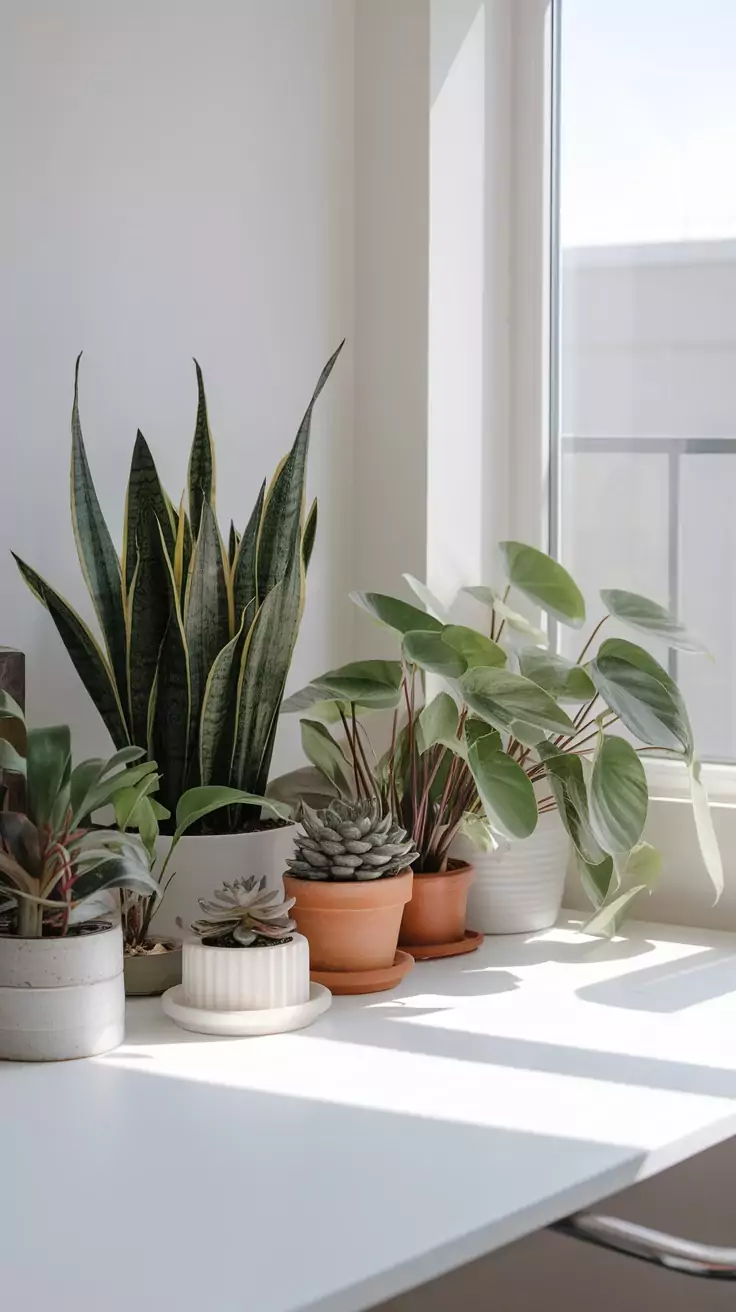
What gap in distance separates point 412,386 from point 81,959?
94cm

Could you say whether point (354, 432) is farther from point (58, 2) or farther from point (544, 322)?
point (58, 2)

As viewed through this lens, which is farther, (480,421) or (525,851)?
(480,421)

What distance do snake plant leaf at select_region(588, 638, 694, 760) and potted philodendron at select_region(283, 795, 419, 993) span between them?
0.25 metres

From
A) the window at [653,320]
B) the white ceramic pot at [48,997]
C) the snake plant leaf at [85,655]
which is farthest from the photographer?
the window at [653,320]

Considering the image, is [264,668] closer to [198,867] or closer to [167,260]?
[198,867]

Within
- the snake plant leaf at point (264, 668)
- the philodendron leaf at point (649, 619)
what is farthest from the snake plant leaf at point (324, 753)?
the philodendron leaf at point (649, 619)

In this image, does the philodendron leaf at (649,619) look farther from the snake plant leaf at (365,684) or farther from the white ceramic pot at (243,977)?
the white ceramic pot at (243,977)

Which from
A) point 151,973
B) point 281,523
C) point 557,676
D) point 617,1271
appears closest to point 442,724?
point 557,676

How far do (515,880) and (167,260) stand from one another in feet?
2.69

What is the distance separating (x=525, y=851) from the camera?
1.75m

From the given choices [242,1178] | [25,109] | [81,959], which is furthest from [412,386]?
[242,1178]

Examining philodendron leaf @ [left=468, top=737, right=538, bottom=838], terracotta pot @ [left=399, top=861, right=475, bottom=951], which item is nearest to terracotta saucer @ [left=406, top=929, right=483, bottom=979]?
terracotta pot @ [left=399, top=861, right=475, bottom=951]

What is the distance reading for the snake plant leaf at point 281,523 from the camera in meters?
1.57

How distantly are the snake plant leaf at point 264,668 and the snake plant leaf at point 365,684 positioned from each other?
2.5 inches
